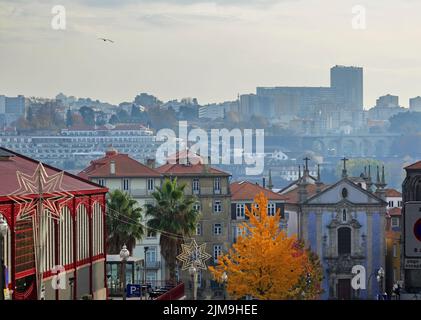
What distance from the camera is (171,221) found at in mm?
45156

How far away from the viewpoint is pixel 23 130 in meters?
112

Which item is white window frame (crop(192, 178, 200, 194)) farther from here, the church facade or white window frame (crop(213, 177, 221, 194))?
the church facade

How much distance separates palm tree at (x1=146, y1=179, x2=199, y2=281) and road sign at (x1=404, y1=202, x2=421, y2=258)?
3511 centimetres

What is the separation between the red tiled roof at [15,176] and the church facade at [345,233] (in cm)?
2404

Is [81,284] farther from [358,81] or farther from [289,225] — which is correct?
[358,81]

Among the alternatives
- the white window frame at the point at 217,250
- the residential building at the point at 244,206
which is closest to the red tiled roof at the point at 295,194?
the residential building at the point at 244,206

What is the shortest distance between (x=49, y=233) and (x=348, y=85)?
94.7m

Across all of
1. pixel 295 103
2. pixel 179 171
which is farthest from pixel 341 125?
pixel 179 171

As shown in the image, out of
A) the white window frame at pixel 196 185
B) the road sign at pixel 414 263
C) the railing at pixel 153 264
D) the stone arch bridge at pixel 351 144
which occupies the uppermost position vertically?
the stone arch bridge at pixel 351 144

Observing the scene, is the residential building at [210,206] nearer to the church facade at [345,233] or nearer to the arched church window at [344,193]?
the church facade at [345,233]

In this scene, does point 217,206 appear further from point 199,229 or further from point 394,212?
point 394,212

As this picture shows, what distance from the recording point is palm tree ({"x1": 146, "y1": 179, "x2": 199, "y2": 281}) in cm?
4394

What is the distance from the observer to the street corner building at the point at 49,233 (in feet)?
77.8

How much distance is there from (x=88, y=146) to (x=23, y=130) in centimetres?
531
